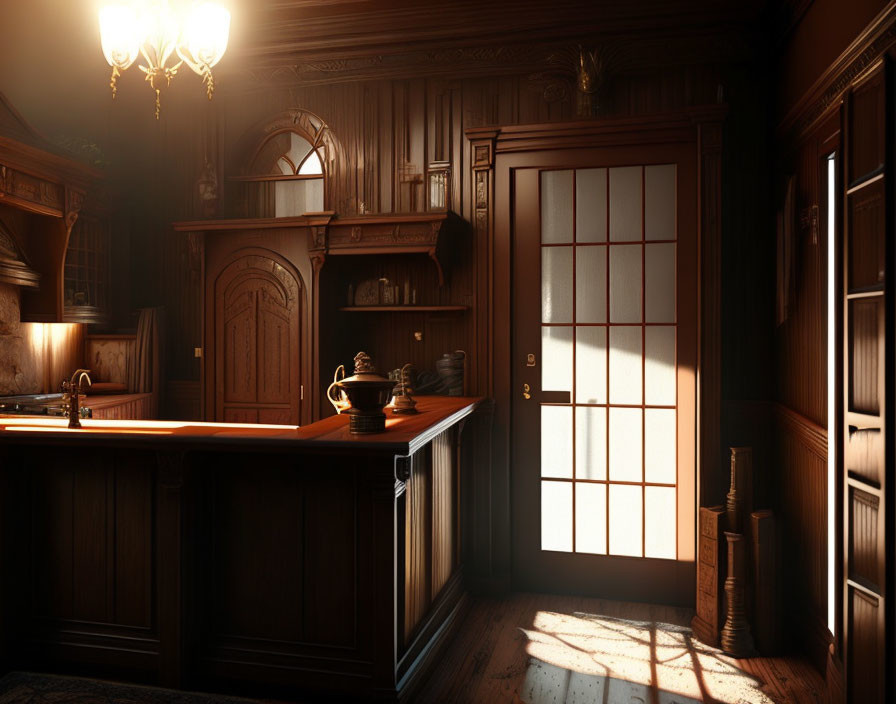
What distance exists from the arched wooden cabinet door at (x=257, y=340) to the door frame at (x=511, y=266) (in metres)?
1.34

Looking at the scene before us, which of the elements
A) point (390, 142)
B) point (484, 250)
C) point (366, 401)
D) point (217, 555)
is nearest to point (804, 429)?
point (484, 250)

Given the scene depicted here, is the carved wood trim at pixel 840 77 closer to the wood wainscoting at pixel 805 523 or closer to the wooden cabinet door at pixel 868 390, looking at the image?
the wooden cabinet door at pixel 868 390

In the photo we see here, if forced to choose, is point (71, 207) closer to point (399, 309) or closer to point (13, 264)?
point (13, 264)

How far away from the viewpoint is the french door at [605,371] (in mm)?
4266

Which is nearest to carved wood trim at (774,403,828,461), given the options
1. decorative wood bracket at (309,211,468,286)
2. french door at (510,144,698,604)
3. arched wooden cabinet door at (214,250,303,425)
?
french door at (510,144,698,604)

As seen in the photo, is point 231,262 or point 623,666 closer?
point 623,666

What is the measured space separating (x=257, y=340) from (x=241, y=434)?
2132 millimetres

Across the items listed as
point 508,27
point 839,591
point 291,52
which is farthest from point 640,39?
point 839,591

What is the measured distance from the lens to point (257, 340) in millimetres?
4973

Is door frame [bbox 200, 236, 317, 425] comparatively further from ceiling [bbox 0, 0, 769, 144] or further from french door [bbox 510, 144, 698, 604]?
french door [bbox 510, 144, 698, 604]

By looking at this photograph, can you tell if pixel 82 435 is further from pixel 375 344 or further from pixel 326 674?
pixel 375 344

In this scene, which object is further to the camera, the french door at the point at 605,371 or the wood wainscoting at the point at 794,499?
the french door at the point at 605,371

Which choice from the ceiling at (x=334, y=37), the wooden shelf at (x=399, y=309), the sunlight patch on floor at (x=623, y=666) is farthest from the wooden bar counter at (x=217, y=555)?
the ceiling at (x=334, y=37)

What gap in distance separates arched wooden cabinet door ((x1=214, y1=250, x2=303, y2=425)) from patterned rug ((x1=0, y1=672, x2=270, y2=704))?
6.94 ft
